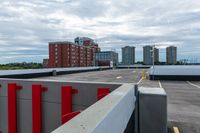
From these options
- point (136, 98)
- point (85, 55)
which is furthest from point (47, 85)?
point (85, 55)

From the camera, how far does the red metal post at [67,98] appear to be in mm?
5043

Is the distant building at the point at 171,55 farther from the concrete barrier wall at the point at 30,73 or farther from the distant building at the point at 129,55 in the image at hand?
the concrete barrier wall at the point at 30,73

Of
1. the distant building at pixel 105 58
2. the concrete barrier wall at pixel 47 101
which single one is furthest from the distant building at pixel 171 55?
the concrete barrier wall at pixel 47 101

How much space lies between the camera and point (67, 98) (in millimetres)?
5051

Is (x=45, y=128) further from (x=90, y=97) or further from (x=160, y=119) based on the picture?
(x=160, y=119)

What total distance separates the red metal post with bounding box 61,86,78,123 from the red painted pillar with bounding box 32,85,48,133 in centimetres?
67

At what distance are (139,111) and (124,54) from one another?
263ft

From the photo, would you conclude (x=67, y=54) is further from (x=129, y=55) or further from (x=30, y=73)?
(x=30, y=73)

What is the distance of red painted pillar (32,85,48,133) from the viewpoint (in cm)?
549

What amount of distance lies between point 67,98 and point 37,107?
3.50ft

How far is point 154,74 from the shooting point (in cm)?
2480

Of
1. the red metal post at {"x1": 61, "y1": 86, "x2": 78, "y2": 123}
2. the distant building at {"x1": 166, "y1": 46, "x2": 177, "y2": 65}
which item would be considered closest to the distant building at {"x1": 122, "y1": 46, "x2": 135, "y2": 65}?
the distant building at {"x1": 166, "y1": 46, "x2": 177, "y2": 65}

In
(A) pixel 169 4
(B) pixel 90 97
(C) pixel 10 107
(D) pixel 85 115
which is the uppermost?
(A) pixel 169 4

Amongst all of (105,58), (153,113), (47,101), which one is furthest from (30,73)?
(105,58)
